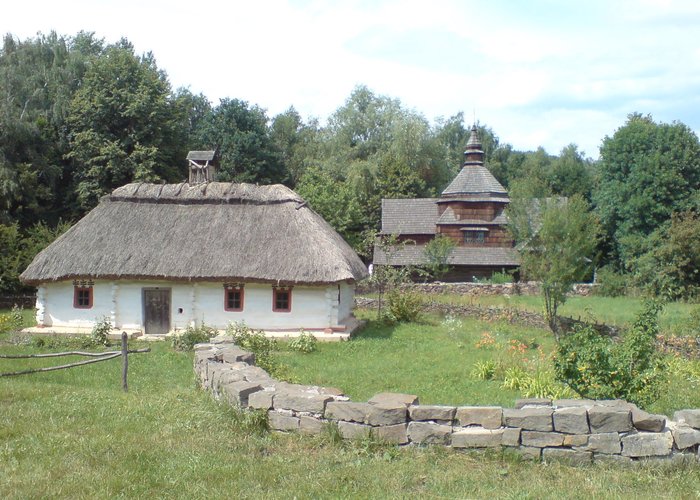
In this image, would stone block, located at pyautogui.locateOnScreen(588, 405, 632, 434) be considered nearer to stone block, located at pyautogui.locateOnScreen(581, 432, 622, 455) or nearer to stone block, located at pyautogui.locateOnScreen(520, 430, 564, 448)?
stone block, located at pyautogui.locateOnScreen(581, 432, 622, 455)

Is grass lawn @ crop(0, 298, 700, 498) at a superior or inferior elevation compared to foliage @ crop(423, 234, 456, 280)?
inferior

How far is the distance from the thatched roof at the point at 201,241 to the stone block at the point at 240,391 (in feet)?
40.4

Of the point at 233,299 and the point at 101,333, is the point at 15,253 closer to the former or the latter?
the point at 101,333

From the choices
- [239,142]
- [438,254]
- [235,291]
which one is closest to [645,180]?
[438,254]

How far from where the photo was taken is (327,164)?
161 feet

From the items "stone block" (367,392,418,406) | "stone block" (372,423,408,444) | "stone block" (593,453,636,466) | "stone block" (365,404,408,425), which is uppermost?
"stone block" (367,392,418,406)

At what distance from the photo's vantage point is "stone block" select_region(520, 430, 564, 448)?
6.50 meters

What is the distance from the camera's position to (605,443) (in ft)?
21.1

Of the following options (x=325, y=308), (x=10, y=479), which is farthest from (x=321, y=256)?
(x=10, y=479)

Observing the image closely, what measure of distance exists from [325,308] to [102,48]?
1440 inches

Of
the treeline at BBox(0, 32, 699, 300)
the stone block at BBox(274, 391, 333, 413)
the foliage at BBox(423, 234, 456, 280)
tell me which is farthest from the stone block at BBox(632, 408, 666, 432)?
the foliage at BBox(423, 234, 456, 280)

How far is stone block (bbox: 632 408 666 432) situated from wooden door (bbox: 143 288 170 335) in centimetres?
1802

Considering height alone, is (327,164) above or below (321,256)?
above

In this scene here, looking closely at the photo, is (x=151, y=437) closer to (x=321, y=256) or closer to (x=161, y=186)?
(x=321, y=256)
